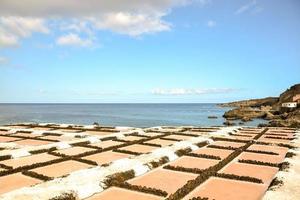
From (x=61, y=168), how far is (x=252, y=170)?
31.2 feet

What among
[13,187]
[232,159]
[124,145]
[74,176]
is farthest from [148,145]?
[13,187]

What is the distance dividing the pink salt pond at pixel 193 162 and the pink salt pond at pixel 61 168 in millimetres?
4832

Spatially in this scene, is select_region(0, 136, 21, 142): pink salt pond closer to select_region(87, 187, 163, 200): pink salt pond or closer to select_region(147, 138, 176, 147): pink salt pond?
select_region(147, 138, 176, 147): pink salt pond

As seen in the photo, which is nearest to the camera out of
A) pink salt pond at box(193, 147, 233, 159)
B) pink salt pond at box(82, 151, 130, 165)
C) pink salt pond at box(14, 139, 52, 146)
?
pink salt pond at box(82, 151, 130, 165)

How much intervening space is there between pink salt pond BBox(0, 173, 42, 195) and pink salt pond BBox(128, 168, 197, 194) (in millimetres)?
4238

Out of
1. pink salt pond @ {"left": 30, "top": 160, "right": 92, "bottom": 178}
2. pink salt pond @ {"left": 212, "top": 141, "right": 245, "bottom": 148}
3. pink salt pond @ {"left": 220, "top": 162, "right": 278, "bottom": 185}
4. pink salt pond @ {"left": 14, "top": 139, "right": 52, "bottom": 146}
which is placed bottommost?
pink salt pond @ {"left": 220, "top": 162, "right": 278, "bottom": 185}

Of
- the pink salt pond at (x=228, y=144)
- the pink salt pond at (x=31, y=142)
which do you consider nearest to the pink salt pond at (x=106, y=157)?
the pink salt pond at (x=31, y=142)

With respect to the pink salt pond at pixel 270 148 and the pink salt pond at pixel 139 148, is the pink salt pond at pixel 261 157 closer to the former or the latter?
the pink salt pond at pixel 270 148

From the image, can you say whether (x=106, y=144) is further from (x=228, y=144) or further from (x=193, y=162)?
(x=228, y=144)

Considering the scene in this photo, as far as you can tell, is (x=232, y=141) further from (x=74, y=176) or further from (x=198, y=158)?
(x=74, y=176)

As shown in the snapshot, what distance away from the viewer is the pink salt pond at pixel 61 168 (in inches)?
572

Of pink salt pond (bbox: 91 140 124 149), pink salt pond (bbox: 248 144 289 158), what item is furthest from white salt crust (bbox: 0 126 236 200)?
pink salt pond (bbox: 248 144 289 158)

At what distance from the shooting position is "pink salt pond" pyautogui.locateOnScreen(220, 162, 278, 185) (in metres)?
14.5

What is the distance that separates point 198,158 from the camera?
18.3m
